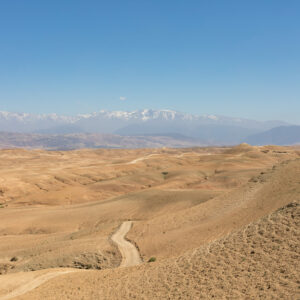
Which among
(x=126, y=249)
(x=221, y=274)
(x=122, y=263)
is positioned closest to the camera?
(x=221, y=274)

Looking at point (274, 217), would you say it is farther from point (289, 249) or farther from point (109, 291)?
point (109, 291)

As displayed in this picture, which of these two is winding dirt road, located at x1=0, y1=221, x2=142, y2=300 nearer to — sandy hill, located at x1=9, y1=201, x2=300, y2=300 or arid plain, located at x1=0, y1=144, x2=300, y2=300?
Result: arid plain, located at x1=0, y1=144, x2=300, y2=300

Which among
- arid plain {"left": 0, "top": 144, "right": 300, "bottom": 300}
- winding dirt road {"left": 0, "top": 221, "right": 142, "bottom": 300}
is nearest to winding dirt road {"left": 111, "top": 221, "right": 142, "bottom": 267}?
winding dirt road {"left": 0, "top": 221, "right": 142, "bottom": 300}

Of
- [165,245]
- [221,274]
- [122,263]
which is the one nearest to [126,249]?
[122,263]

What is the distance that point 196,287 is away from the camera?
16.0 meters

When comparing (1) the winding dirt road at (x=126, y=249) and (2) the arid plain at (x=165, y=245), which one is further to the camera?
(1) the winding dirt road at (x=126, y=249)

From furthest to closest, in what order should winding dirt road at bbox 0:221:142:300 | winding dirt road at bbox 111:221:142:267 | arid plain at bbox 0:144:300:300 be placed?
winding dirt road at bbox 111:221:142:267 < winding dirt road at bbox 0:221:142:300 < arid plain at bbox 0:144:300:300

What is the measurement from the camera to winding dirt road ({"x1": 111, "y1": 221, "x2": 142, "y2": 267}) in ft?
88.7

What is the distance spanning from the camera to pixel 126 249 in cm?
2984

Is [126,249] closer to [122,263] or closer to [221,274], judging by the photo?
[122,263]

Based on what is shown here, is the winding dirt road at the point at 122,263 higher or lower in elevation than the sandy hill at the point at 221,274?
lower

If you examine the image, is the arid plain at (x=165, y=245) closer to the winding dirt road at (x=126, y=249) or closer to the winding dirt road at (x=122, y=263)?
the winding dirt road at (x=122, y=263)

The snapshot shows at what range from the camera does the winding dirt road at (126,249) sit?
27023 mm

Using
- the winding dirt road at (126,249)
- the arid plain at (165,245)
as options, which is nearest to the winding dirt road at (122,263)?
the winding dirt road at (126,249)
